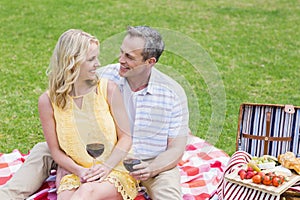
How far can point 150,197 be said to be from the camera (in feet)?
11.0

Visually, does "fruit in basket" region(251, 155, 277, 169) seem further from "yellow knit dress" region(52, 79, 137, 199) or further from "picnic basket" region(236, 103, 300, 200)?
"yellow knit dress" region(52, 79, 137, 199)

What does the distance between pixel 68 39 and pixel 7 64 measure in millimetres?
3497

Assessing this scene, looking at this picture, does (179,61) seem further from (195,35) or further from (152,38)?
(152,38)

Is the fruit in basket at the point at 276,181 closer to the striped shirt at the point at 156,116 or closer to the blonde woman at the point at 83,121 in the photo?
the striped shirt at the point at 156,116

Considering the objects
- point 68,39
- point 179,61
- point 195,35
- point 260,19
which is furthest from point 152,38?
point 260,19

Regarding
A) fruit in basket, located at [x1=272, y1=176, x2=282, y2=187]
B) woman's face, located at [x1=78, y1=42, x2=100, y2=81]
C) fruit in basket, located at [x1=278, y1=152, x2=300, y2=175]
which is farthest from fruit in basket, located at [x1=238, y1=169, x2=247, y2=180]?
woman's face, located at [x1=78, y1=42, x2=100, y2=81]

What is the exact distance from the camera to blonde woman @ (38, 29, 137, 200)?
3.17 m

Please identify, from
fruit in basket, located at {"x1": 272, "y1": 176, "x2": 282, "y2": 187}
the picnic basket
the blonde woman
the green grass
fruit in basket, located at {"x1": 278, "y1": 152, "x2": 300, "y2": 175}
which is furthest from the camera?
the green grass

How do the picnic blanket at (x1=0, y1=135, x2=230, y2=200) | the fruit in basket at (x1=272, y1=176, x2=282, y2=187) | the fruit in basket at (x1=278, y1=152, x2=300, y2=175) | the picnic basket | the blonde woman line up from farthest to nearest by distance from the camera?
the picnic basket < the picnic blanket at (x1=0, y1=135, x2=230, y2=200) < the fruit in basket at (x1=278, y1=152, x2=300, y2=175) < the blonde woman < the fruit in basket at (x1=272, y1=176, x2=282, y2=187)

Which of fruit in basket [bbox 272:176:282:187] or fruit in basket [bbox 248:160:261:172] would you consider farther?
fruit in basket [bbox 248:160:261:172]

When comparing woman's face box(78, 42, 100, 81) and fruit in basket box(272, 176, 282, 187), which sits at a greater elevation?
woman's face box(78, 42, 100, 81)

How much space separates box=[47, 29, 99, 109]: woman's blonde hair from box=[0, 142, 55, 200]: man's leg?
419 millimetres

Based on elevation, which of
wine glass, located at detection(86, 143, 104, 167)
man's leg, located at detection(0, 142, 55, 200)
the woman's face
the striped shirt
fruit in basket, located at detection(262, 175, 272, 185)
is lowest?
man's leg, located at detection(0, 142, 55, 200)

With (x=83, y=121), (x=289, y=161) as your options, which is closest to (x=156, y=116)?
(x=83, y=121)
